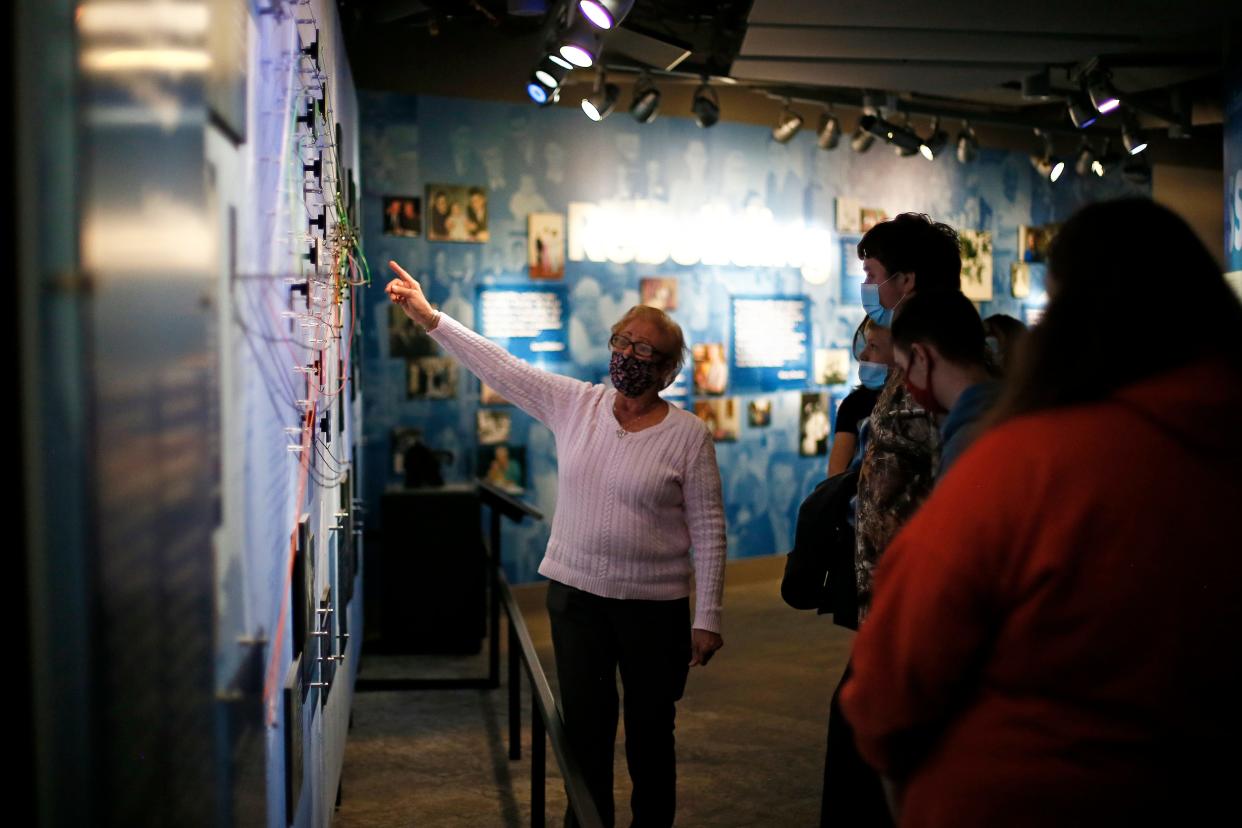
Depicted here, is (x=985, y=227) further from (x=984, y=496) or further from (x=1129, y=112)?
(x=984, y=496)

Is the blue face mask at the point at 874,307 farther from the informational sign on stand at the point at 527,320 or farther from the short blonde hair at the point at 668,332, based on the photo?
the informational sign on stand at the point at 527,320

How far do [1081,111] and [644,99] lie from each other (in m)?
2.66

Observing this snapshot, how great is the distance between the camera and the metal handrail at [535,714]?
248 centimetres

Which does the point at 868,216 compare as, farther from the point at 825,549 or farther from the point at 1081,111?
the point at 825,549

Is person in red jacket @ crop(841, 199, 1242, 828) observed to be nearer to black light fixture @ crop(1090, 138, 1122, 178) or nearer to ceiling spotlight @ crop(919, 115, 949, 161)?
ceiling spotlight @ crop(919, 115, 949, 161)

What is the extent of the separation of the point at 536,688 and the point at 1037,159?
7.67m

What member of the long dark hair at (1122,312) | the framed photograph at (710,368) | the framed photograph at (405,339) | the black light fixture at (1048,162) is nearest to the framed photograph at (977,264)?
the black light fixture at (1048,162)

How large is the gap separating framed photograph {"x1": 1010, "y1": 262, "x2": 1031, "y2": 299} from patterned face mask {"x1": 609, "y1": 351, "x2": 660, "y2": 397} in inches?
290

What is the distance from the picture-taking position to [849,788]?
2623 millimetres

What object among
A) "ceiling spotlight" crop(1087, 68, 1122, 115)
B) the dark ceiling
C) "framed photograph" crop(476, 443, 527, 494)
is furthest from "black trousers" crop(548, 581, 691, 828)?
"ceiling spotlight" crop(1087, 68, 1122, 115)

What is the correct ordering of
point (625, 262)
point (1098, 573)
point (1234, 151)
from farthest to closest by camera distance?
point (625, 262) → point (1234, 151) → point (1098, 573)

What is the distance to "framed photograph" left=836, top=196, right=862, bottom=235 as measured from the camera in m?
8.78

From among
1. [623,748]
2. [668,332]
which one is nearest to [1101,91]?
[623,748]

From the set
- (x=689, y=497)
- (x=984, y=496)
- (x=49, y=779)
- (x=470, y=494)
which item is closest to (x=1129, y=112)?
(x=470, y=494)
